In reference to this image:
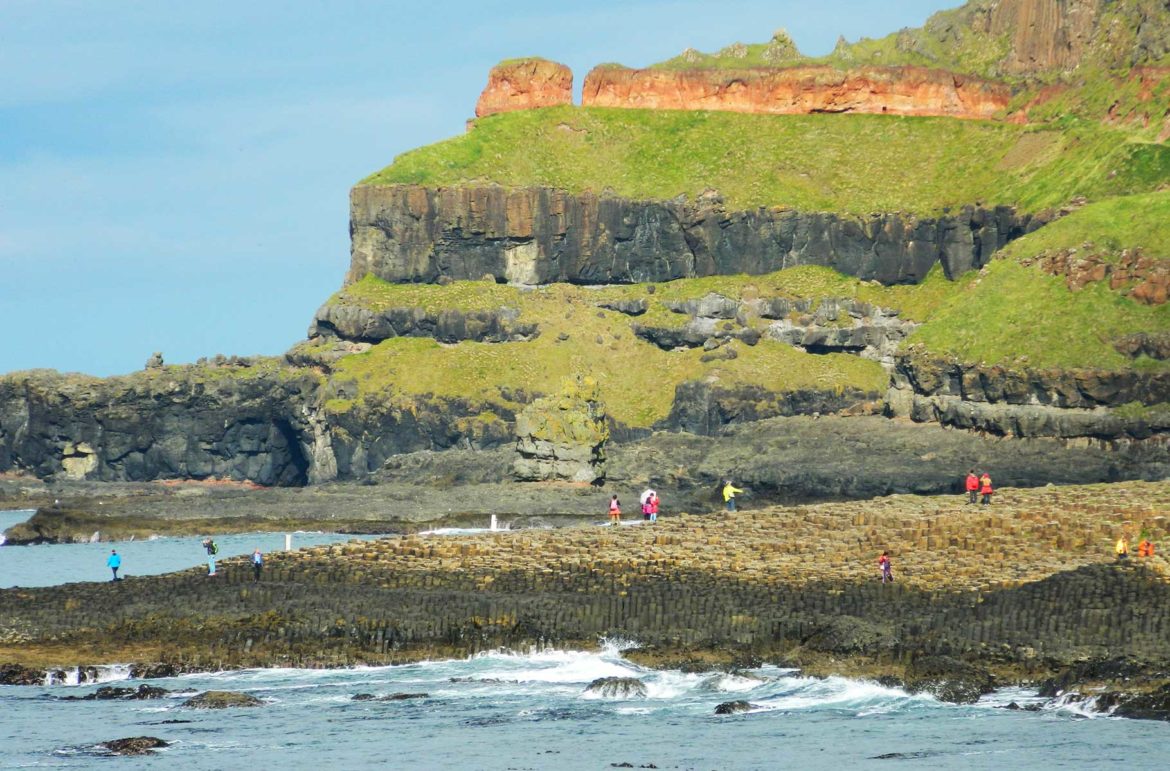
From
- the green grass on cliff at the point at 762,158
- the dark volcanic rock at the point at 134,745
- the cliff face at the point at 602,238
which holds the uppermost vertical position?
the green grass on cliff at the point at 762,158

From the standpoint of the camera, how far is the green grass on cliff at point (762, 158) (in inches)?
6609

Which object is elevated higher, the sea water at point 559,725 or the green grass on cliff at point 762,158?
the green grass on cliff at point 762,158

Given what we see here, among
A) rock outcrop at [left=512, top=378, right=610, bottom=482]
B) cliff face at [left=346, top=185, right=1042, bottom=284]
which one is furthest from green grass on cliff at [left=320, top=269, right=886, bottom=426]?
rock outcrop at [left=512, top=378, right=610, bottom=482]

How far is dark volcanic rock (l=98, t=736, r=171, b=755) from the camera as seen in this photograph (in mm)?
47812

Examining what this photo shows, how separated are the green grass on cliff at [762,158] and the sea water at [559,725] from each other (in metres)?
109

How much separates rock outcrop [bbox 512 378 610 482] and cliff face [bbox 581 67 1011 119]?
73.2 meters

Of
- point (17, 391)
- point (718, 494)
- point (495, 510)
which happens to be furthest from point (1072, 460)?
point (17, 391)

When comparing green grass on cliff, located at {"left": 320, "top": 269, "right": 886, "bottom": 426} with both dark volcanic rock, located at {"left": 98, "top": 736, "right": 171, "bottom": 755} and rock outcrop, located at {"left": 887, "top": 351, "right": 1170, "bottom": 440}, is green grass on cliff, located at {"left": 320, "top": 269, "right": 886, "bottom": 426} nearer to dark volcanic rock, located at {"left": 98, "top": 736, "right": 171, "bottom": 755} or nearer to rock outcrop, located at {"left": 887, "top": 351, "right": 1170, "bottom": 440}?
rock outcrop, located at {"left": 887, "top": 351, "right": 1170, "bottom": 440}

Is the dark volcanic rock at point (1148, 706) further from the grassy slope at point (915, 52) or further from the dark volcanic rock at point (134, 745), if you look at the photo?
the grassy slope at point (915, 52)

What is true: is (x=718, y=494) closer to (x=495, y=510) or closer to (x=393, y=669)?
(x=495, y=510)

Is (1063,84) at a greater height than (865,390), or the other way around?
(1063,84)

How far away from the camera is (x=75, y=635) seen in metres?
59.9

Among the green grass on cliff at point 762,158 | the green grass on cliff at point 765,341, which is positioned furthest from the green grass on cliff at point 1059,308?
the green grass on cliff at point 762,158

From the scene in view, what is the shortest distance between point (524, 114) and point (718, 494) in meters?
80.3
